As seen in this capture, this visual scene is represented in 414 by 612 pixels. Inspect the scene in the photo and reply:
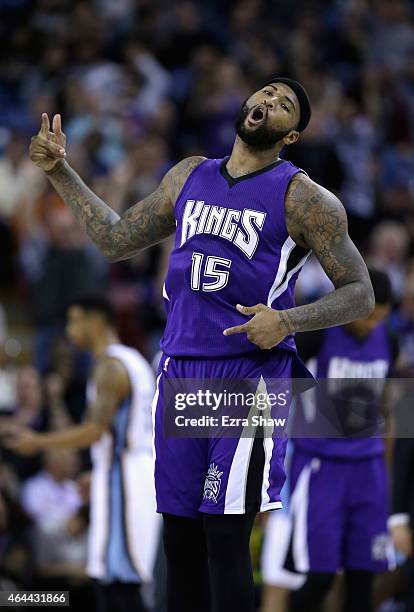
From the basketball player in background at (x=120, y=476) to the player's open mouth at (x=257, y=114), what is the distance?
302 cm

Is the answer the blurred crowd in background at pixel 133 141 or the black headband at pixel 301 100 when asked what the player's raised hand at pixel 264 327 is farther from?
the blurred crowd in background at pixel 133 141

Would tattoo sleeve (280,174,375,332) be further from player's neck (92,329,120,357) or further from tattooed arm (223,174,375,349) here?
player's neck (92,329,120,357)

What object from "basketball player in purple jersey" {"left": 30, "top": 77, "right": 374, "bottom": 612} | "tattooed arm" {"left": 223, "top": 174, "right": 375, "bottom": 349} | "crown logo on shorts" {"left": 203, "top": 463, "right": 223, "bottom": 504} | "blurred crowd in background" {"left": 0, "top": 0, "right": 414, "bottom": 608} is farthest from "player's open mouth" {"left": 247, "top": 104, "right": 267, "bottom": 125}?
"blurred crowd in background" {"left": 0, "top": 0, "right": 414, "bottom": 608}

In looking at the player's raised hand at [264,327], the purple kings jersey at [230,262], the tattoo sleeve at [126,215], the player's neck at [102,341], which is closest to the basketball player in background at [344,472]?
the player's neck at [102,341]

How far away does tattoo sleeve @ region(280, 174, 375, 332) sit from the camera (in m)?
4.62

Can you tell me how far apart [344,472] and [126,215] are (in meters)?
2.52

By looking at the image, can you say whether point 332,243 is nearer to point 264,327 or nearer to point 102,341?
point 264,327

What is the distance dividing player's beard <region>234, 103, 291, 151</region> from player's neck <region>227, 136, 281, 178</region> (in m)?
0.03

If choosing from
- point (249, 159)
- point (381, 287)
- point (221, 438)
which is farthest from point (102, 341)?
point (221, 438)

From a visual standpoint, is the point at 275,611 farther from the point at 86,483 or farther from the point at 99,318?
the point at 99,318

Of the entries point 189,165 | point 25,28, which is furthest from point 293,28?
point 189,165

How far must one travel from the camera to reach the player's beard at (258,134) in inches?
191

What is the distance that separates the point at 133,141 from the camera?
12.6 metres

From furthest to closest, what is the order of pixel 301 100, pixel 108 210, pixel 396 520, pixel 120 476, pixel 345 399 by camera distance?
pixel 120 476
pixel 396 520
pixel 345 399
pixel 108 210
pixel 301 100
